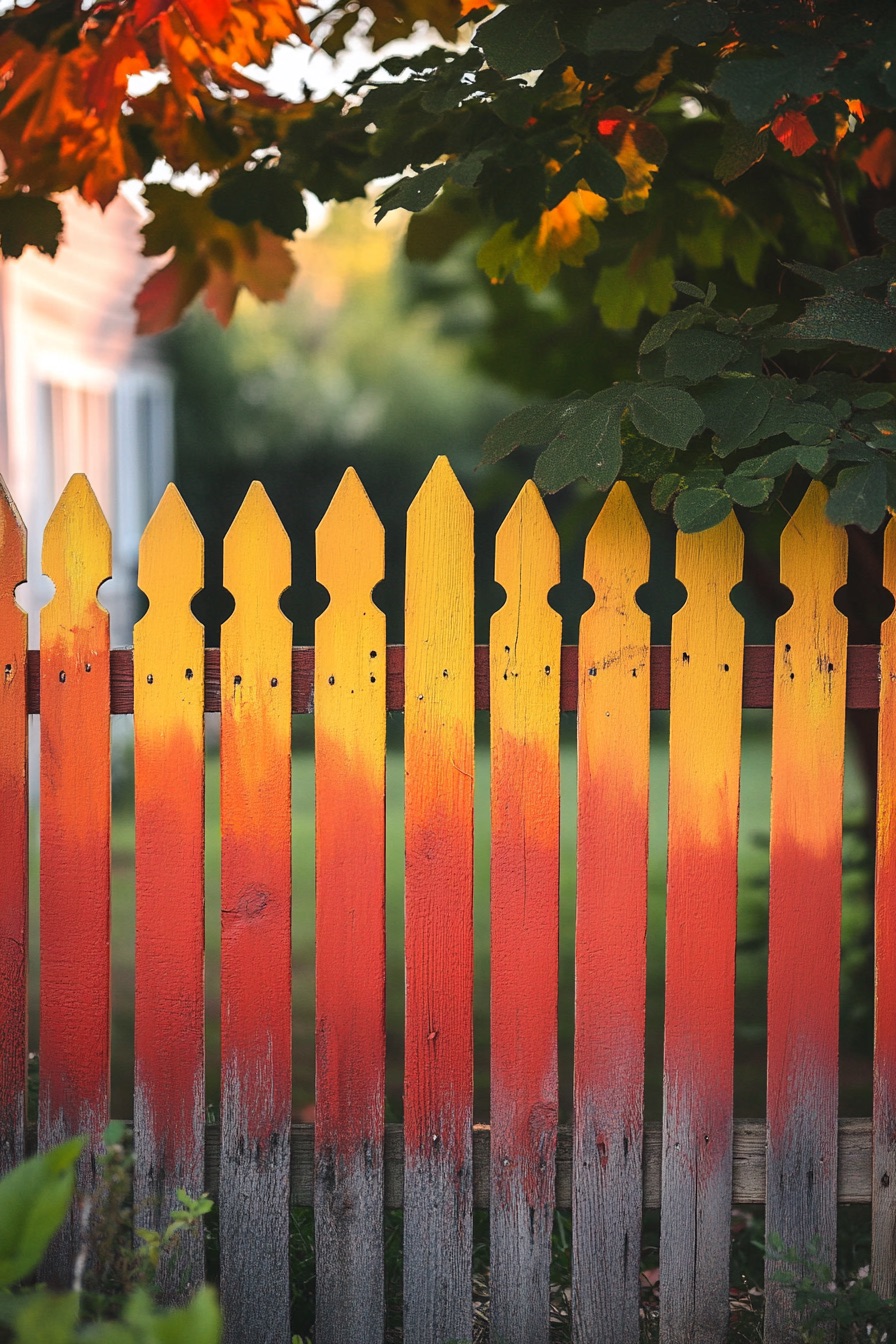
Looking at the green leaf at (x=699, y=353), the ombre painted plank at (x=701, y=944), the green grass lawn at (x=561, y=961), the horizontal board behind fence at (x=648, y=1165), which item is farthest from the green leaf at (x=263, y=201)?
the green grass lawn at (x=561, y=961)

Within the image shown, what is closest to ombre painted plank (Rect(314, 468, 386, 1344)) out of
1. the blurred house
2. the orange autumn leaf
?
the orange autumn leaf

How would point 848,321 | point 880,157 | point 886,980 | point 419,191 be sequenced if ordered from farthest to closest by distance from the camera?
point 880,157 → point 886,980 → point 419,191 → point 848,321

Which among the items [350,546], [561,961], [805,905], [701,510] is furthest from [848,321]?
[561,961]

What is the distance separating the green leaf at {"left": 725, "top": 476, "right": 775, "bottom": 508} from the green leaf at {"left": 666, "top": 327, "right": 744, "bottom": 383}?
181 millimetres

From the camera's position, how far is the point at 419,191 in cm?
200

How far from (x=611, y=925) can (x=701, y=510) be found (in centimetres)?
78

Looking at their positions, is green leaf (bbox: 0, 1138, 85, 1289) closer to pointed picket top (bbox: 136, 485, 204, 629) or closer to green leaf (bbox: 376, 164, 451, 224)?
pointed picket top (bbox: 136, 485, 204, 629)

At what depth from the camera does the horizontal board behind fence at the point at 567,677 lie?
2.17m

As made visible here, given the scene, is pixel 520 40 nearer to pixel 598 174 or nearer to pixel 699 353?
pixel 598 174

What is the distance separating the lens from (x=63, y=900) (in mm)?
2184

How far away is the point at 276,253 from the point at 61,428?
734 cm

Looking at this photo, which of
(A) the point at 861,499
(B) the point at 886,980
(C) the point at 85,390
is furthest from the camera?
(C) the point at 85,390

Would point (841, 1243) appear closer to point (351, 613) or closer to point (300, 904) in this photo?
point (351, 613)

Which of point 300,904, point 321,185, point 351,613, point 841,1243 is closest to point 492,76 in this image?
point 321,185
